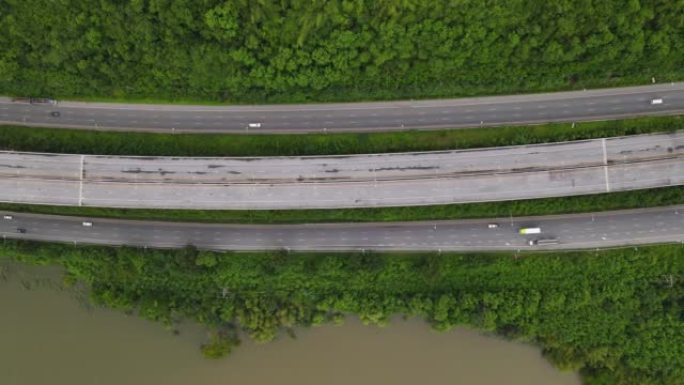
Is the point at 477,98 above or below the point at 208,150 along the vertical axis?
above

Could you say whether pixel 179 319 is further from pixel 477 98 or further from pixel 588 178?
pixel 588 178

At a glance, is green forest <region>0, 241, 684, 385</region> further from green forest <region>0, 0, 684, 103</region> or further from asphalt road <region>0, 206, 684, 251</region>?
green forest <region>0, 0, 684, 103</region>

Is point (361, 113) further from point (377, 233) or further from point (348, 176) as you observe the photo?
point (377, 233)

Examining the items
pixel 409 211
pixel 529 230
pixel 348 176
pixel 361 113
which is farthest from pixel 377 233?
pixel 529 230

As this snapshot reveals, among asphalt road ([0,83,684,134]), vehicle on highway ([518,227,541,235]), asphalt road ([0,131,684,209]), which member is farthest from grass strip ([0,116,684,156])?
vehicle on highway ([518,227,541,235])

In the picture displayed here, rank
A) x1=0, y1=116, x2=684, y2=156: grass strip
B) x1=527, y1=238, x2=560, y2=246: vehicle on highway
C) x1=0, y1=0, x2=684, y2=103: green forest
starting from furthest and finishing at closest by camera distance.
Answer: x1=527, y1=238, x2=560, y2=246: vehicle on highway → x1=0, y1=116, x2=684, y2=156: grass strip → x1=0, y1=0, x2=684, y2=103: green forest

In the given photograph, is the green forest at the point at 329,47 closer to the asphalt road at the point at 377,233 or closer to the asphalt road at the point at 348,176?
the asphalt road at the point at 348,176

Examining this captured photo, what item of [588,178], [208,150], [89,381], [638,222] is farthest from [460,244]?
[89,381]
